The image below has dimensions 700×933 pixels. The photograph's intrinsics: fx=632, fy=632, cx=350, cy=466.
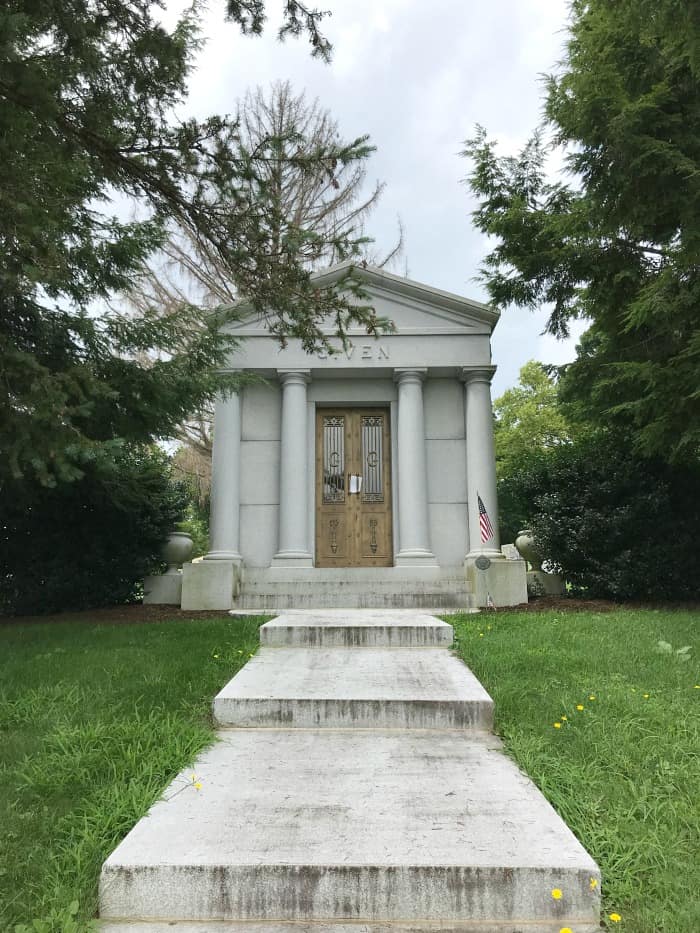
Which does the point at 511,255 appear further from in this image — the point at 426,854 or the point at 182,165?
the point at 426,854

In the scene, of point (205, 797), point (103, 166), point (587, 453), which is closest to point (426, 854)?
point (205, 797)

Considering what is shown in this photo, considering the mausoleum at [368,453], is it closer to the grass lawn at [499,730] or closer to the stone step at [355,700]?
the grass lawn at [499,730]

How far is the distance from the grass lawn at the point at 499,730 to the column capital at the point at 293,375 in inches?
196

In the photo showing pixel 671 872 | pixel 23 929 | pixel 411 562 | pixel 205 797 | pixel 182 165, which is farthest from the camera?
pixel 411 562

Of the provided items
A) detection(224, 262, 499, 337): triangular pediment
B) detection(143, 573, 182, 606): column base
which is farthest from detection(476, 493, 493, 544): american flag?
detection(143, 573, 182, 606): column base

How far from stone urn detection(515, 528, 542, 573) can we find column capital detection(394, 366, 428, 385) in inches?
116

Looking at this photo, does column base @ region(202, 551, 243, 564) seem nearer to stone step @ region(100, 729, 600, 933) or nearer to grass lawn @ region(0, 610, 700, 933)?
grass lawn @ region(0, 610, 700, 933)

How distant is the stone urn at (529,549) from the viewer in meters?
9.52

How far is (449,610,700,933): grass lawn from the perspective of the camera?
2197 mm

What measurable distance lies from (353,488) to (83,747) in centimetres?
722

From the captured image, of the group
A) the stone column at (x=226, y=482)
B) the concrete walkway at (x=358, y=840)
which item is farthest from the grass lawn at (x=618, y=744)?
the stone column at (x=226, y=482)

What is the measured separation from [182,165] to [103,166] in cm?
70

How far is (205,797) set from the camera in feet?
9.03

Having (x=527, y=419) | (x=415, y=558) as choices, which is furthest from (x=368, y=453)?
(x=527, y=419)
